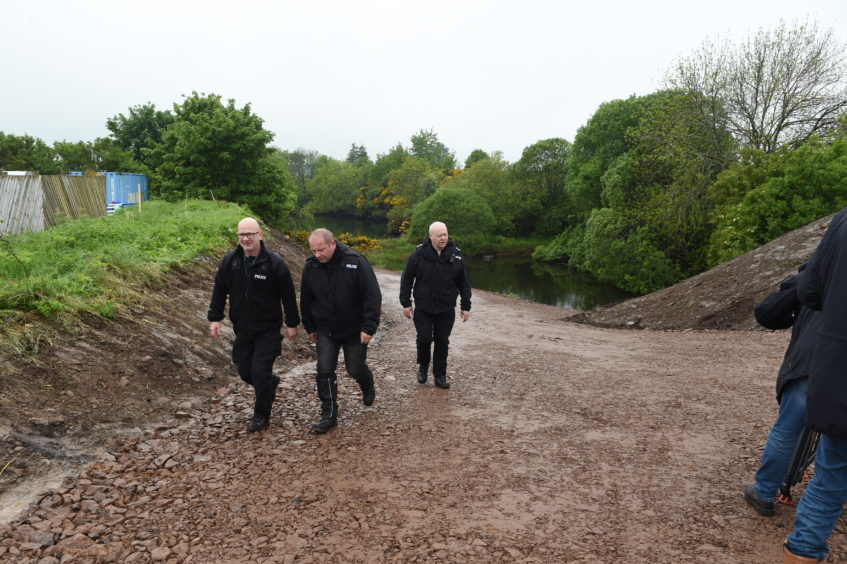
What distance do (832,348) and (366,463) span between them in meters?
3.35

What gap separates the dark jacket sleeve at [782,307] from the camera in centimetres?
321

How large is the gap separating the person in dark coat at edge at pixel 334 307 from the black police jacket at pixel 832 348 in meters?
3.49

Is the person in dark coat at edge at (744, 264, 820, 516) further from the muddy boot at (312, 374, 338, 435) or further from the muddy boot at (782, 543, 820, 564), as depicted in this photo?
the muddy boot at (312, 374, 338, 435)

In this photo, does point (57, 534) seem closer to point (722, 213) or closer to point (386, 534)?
point (386, 534)

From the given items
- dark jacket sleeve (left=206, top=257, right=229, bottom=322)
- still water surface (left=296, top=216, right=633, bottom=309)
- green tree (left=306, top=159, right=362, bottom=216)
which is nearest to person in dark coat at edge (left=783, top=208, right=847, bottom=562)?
dark jacket sleeve (left=206, top=257, right=229, bottom=322)

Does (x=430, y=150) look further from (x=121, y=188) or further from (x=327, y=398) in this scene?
(x=327, y=398)

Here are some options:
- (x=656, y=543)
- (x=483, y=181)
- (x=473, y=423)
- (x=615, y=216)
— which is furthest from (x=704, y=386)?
(x=483, y=181)

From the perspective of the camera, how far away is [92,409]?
484cm

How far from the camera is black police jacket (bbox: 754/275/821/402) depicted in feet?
9.85

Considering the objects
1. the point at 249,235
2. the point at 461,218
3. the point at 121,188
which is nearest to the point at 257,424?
the point at 249,235

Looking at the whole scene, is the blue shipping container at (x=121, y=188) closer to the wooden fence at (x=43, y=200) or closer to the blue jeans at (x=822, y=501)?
the wooden fence at (x=43, y=200)

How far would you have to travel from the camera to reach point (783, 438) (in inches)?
130

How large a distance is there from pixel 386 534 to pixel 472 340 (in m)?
6.99

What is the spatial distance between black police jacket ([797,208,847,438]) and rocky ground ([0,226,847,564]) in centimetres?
121
